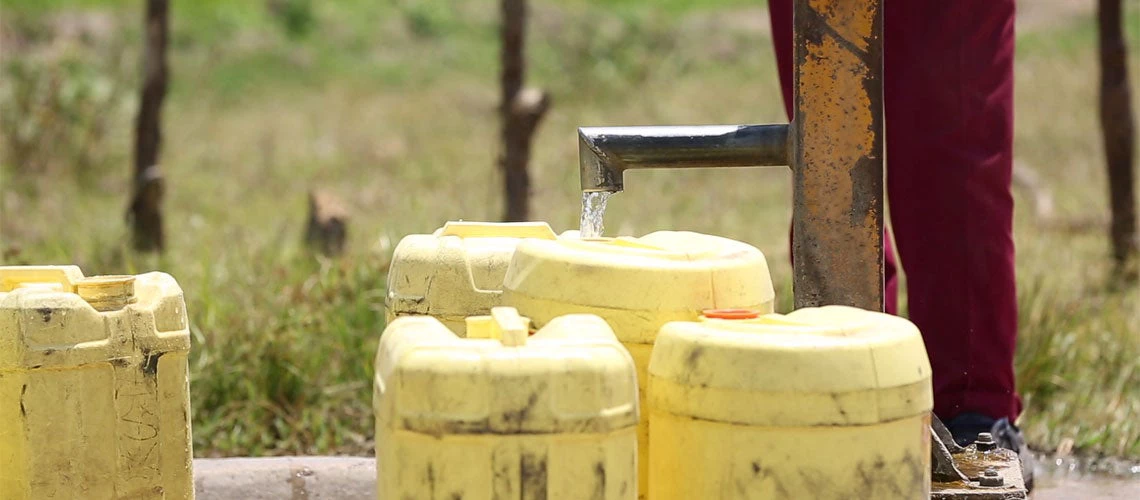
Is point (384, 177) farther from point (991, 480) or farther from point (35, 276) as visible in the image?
point (991, 480)

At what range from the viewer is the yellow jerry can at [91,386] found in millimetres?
1918

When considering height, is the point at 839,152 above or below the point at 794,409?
above

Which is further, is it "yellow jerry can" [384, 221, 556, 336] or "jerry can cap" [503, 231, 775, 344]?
"yellow jerry can" [384, 221, 556, 336]

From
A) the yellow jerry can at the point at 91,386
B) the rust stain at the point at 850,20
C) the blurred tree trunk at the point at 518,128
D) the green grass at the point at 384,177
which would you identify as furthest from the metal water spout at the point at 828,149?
the blurred tree trunk at the point at 518,128

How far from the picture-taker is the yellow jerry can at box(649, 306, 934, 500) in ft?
5.30

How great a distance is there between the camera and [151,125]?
5.56m

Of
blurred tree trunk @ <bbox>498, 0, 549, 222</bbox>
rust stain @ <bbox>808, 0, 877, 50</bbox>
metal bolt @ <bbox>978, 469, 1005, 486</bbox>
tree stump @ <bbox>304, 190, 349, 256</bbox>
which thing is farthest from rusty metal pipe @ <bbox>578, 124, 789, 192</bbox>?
tree stump @ <bbox>304, 190, 349, 256</bbox>

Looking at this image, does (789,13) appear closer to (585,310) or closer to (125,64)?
(585,310)

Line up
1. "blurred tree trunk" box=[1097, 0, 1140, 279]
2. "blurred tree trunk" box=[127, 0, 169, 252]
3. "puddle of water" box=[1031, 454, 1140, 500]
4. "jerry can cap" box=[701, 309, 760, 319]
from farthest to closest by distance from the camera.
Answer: "blurred tree trunk" box=[127, 0, 169, 252], "blurred tree trunk" box=[1097, 0, 1140, 279], "puddle of water" box=[1031, 454, 1140, 500], "jerry can cap" box=[701, 309, 760, 319]

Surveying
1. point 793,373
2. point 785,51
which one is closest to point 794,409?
point 793,373

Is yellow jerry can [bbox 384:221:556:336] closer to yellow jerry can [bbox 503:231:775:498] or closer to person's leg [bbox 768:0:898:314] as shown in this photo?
yellow jerry can [bbox 503:231:775:498]

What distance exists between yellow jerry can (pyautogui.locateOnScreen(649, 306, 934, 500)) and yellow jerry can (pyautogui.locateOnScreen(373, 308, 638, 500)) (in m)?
0.10

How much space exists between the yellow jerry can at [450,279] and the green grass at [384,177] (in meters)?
1.20

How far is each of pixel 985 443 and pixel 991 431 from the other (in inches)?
9.2
